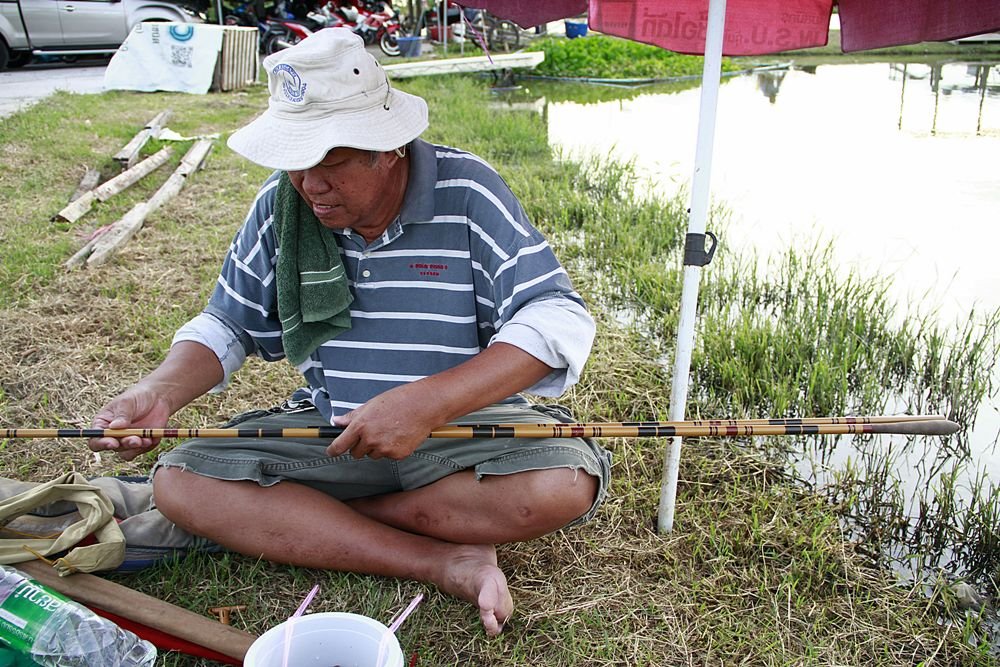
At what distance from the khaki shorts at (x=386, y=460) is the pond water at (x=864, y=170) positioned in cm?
126

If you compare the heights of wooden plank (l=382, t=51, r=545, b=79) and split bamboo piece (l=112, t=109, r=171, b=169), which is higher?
wooden plank (l=382, t=51, r=545, b=79)

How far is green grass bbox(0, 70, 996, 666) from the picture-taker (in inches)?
80.5

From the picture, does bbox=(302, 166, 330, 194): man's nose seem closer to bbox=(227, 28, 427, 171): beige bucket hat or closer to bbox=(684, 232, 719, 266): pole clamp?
bbox=(227, 28, 427, 171): beige bucket hat

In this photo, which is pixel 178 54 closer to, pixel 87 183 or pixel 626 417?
pixel 87 183

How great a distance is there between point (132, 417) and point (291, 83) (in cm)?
87

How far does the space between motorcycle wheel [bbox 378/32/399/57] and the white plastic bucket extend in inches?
640

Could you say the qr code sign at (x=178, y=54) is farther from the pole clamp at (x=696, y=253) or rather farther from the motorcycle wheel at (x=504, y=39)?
the pole clamp at (x=696, y=253)

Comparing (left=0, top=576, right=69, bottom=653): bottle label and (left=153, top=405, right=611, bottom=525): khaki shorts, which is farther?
(left=153, top=405, right=611, bottom=525): khaki shorts

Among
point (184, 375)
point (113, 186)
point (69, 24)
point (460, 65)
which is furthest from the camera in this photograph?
point (460, 65)

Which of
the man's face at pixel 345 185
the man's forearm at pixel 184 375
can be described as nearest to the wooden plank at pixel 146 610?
the man's forearm at pixel 184 375

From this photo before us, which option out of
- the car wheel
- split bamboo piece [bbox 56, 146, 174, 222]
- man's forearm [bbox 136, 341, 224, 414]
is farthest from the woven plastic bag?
the car wheel

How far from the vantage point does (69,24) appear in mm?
12344

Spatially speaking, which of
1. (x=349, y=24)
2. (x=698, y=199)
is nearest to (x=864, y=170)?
(x=698, y=199)

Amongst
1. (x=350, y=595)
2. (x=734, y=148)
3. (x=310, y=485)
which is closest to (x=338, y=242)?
(x=310, y=485)
